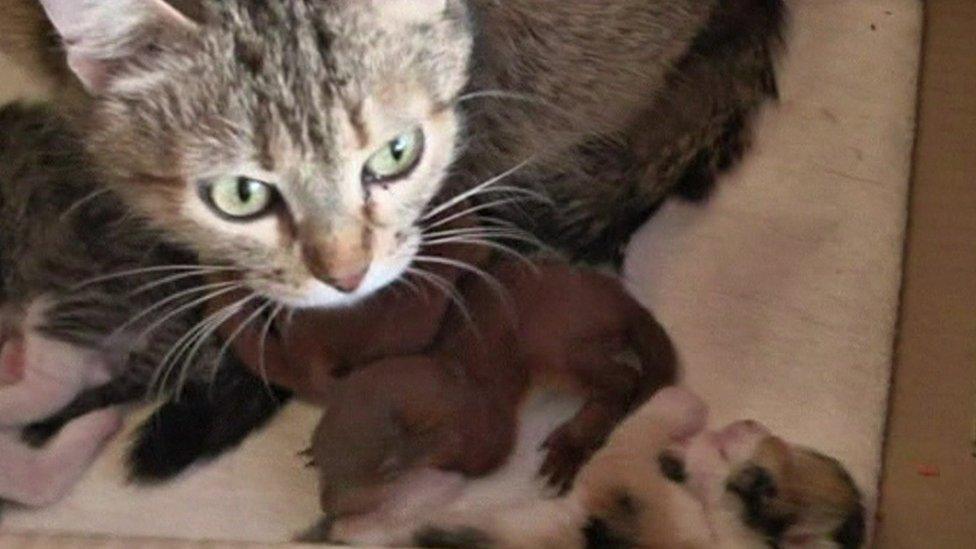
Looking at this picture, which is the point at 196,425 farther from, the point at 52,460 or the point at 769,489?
the point at 769,489

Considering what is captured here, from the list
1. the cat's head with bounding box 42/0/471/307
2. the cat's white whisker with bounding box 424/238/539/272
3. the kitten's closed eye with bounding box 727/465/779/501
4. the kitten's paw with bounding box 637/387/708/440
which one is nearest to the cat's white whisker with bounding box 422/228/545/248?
the cat's white whisker with bounding box 424/238/539/272

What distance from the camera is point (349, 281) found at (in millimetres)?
1131

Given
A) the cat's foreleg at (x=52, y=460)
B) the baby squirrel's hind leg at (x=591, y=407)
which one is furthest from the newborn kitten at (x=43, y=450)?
the baby squirrel's hind leg at (x=591, y=407)

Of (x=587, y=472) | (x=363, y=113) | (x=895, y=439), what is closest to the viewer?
(x=363, y=113)

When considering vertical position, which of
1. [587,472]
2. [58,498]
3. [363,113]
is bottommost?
[58,498]

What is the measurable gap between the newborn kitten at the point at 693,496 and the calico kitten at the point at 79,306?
1.07 feet

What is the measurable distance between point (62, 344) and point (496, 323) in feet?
1.48

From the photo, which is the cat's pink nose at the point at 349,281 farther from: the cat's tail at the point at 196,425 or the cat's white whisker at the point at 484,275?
the cat's tail at the point at 196,425

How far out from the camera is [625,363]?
1357 millimetres

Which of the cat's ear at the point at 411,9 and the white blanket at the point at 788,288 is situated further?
the white blanket at the point at 788,288

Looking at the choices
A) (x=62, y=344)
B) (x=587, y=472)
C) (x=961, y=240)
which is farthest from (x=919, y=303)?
(x=62, y=344)

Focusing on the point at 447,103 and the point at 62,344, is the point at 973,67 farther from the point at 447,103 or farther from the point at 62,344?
the point at 62,344

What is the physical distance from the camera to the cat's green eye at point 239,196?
108 cm

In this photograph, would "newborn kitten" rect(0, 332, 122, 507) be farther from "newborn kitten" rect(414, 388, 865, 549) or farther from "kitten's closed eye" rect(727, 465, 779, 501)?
"kitten's closed eye" rect(727, 465, 779, 501)
